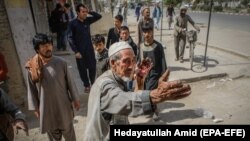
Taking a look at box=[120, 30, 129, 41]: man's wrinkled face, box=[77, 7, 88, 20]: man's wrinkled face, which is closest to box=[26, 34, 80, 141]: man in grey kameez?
box=[120, 30, 129, 41]: man's wrinkled face

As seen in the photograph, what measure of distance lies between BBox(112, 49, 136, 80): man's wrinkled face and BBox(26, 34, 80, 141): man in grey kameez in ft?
5.52

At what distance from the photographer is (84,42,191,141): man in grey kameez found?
1.64 meters

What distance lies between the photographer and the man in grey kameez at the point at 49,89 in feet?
11.9

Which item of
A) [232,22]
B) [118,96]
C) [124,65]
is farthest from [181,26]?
[232,22]

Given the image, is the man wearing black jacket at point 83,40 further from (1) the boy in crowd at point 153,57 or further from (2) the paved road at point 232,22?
(2) the paved road at point 232,22

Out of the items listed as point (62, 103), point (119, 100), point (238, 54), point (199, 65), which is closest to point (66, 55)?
point (199, 65)

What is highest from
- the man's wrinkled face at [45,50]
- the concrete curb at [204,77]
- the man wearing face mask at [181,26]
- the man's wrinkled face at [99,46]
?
the man's wrinkled face at [45,50]

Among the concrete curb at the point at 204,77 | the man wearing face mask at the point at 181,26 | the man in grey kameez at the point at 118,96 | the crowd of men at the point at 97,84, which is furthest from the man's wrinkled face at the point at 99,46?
the man wearing face mask at the point at 181,26

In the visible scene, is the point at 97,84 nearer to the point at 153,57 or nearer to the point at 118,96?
the point at 118,96

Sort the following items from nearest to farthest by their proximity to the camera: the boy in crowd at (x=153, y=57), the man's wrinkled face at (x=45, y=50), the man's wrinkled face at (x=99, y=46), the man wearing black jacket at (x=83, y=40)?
1. the man's wrinkled face at (x=45, y=50)
2. the man's wrinkled face at (x=99, y=46)
3. the boy in crowd at (x=153, y=57)
4. the man wearing black jacket at (x=83, y=40)

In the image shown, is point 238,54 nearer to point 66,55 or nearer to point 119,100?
point 66,55

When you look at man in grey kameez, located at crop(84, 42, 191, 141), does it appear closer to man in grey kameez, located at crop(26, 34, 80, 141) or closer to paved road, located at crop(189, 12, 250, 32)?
man in grey kameez, located at crop(26, 34, 80, 141)

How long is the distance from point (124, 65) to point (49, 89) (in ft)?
6.11

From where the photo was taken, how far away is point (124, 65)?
2.16 meters
